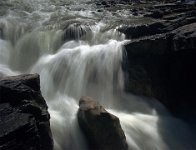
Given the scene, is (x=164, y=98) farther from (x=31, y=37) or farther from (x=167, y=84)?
(x=31, y=37)

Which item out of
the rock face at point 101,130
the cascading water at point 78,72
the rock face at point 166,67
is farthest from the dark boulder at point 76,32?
the rock face at point 101,130

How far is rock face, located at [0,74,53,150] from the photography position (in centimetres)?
1010

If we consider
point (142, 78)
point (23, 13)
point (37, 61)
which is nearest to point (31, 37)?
point (37, 61)

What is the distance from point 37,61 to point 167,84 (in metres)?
6.30

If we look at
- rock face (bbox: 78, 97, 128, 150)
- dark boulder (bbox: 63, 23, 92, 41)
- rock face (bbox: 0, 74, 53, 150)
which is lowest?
rock face (bbox: 78, 97, 128, 150)

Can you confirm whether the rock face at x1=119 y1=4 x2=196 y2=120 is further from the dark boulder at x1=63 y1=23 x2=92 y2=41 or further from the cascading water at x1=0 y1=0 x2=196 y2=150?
the dark boulder at x1=63 y1=23 x2=92 y2=41

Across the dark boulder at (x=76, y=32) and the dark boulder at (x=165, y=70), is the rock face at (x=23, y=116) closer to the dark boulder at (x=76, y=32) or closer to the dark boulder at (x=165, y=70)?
the dark boulder at (x=165, y=70)

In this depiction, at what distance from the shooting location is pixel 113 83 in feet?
54.3

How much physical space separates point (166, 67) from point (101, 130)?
6.06 meters

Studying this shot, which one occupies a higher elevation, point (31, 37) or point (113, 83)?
point (31, 37)

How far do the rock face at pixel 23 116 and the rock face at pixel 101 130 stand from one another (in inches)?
60.6

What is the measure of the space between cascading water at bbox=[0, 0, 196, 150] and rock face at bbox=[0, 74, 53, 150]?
48.2 inches

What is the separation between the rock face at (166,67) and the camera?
53.6 ft

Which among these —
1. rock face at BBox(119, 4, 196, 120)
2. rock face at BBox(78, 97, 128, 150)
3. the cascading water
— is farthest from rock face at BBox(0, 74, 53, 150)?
rock face at BBox(119, 4, 196, 120)
